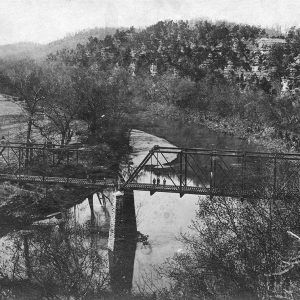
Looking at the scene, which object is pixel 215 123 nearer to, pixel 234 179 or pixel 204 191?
pixel 234 179

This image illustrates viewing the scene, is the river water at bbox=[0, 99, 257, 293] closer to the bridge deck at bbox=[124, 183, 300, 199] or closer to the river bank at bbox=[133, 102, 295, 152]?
the bridge deck at bbox=[124, 183, 300, 199]

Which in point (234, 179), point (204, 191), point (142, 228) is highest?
→ point (204, 191)

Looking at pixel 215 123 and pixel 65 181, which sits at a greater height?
pixel 65 181

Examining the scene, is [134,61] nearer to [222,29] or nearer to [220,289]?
[222,29]

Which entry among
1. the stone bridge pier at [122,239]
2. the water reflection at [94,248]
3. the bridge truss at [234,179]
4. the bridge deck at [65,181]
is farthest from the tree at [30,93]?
the stone bridge pier at [122,239]

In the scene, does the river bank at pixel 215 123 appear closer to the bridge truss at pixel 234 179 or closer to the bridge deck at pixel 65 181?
the bridge truss at pixel 234 179

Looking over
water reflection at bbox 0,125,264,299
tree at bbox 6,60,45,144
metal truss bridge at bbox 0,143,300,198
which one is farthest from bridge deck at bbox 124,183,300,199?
tree at bbox 6,60,45,144

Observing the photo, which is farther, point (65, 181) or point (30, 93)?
point (30, 93)

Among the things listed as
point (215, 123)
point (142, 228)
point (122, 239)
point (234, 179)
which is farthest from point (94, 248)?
point (215, 123)
